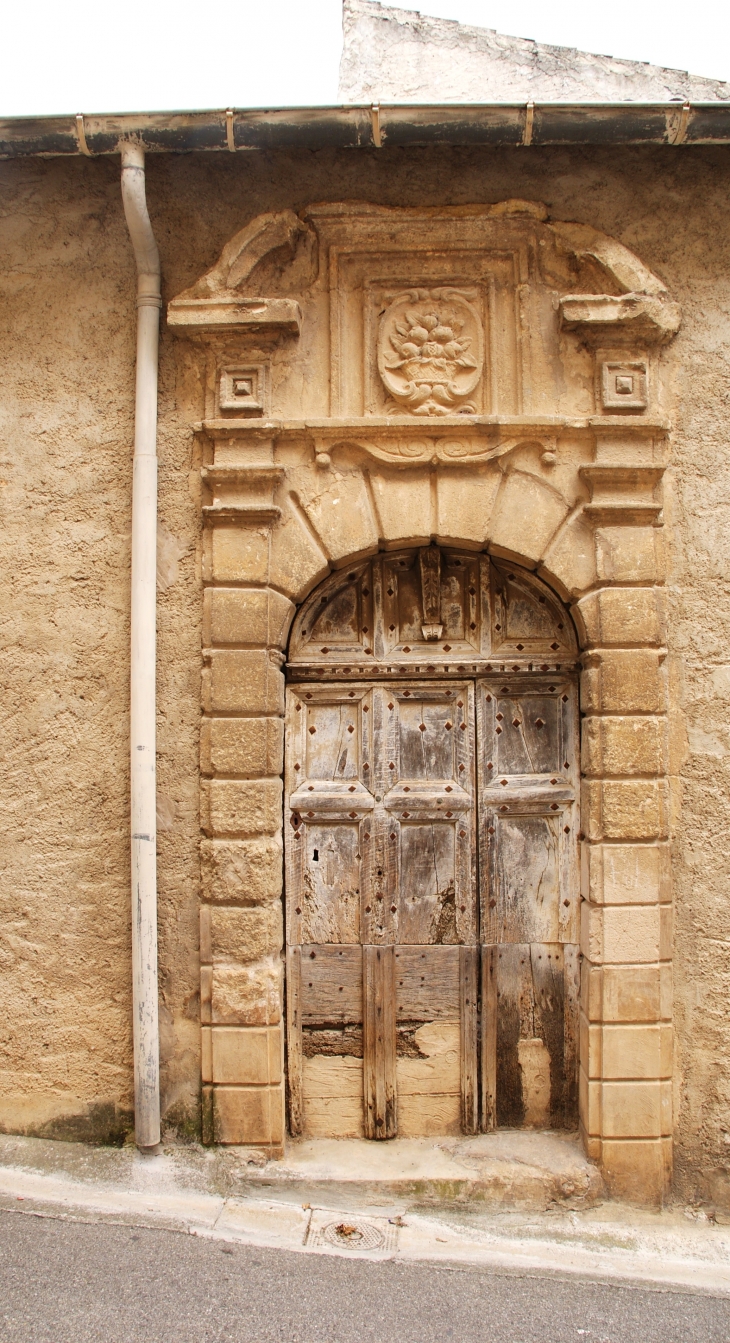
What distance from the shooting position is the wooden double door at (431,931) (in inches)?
138

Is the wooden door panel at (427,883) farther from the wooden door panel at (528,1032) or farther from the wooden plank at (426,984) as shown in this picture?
the wooden door panel at (528,1032)

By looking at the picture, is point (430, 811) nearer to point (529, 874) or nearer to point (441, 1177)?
point (529, 874)

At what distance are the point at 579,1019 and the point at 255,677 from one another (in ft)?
6.32

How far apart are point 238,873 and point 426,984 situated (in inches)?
36.7

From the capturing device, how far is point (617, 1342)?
8.47 ft

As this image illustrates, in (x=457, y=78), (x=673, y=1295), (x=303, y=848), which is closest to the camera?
(x=673, y=1295)

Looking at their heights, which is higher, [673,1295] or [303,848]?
[303,848]

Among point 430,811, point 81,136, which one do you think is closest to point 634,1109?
point 430,811

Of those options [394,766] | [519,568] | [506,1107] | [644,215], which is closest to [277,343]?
[519,568]

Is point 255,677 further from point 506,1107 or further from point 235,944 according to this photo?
point 506,1107

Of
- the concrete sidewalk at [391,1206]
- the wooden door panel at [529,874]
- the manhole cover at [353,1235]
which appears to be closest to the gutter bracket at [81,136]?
the wooden door panel at [529,874]

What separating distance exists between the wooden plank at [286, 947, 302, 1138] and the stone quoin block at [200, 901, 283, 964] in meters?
0.22

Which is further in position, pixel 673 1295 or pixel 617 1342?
pixel 673 1295

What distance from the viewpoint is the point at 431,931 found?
3520 mm
